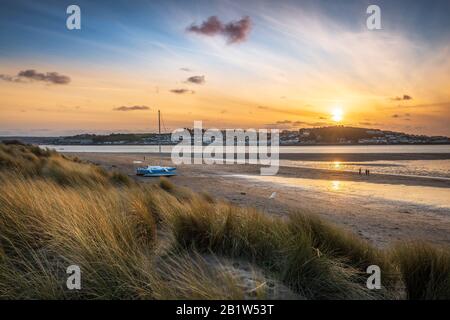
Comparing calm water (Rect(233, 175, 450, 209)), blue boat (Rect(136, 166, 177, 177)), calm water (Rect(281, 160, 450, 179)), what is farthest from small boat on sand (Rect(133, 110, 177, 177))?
calm water (Rect(281, 160, 450, 179))

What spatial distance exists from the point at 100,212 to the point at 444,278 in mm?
4358

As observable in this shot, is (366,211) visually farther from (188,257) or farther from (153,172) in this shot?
(153,172)

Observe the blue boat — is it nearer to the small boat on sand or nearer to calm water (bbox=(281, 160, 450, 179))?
the small boat on sand

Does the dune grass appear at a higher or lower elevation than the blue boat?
higher

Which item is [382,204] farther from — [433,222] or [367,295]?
[367,295]

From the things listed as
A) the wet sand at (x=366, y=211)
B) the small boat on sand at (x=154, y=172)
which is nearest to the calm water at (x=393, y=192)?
the wet sand at (x=366, y=211)

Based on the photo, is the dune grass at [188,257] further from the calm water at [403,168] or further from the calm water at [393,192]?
the calm water at [403,168]

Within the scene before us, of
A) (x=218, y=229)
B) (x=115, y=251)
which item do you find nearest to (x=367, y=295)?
(x=218, y=229)

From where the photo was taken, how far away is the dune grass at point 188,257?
304 centimetres

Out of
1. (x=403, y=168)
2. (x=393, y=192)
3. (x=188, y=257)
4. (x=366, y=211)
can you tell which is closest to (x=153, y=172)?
(x=366, y=211)

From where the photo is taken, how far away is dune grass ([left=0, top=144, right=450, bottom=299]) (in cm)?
304

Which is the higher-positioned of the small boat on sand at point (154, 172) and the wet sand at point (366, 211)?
the small boat on sand at point (154, 172)

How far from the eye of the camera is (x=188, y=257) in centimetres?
355

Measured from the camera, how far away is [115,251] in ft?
10.9
